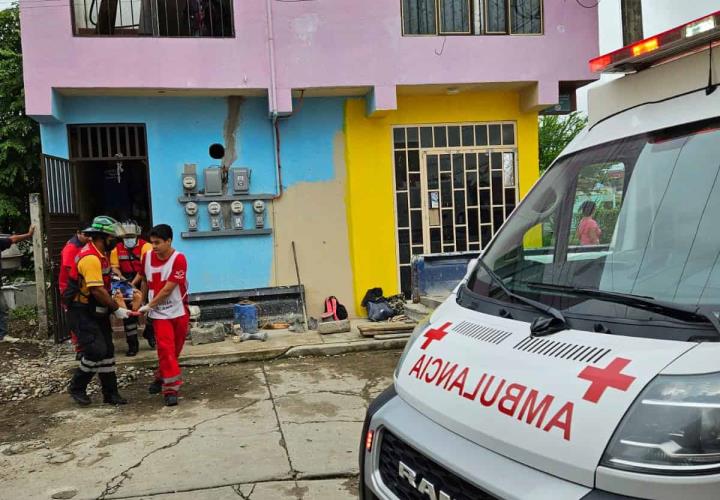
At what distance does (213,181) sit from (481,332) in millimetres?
7049

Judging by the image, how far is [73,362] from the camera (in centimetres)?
691

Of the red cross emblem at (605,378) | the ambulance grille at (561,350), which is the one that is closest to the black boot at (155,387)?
the ambulance grille at (561,350)

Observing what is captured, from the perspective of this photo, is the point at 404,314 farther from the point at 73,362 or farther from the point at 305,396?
the point at 73,362

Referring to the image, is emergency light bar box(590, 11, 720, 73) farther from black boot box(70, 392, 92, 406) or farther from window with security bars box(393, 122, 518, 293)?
window with security bars box(393, 122, 518, 293)

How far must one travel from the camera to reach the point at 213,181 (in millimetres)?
8523

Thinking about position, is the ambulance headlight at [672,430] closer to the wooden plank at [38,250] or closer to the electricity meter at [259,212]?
the electricity meter at [259,212]

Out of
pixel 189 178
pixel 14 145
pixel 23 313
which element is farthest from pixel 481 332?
pixel 14 145

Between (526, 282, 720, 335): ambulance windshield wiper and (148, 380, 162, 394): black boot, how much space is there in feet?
15.7

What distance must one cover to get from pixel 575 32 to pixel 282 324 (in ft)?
20.1

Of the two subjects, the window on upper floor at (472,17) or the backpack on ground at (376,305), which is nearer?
the backpack on ground at (376,305)

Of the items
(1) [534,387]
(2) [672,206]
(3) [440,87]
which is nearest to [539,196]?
(2) [672,206]

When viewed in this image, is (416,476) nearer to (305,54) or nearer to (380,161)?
(305,54)

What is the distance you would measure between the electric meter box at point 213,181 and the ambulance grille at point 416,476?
692 cm

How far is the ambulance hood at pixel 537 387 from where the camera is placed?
1.52 metres
